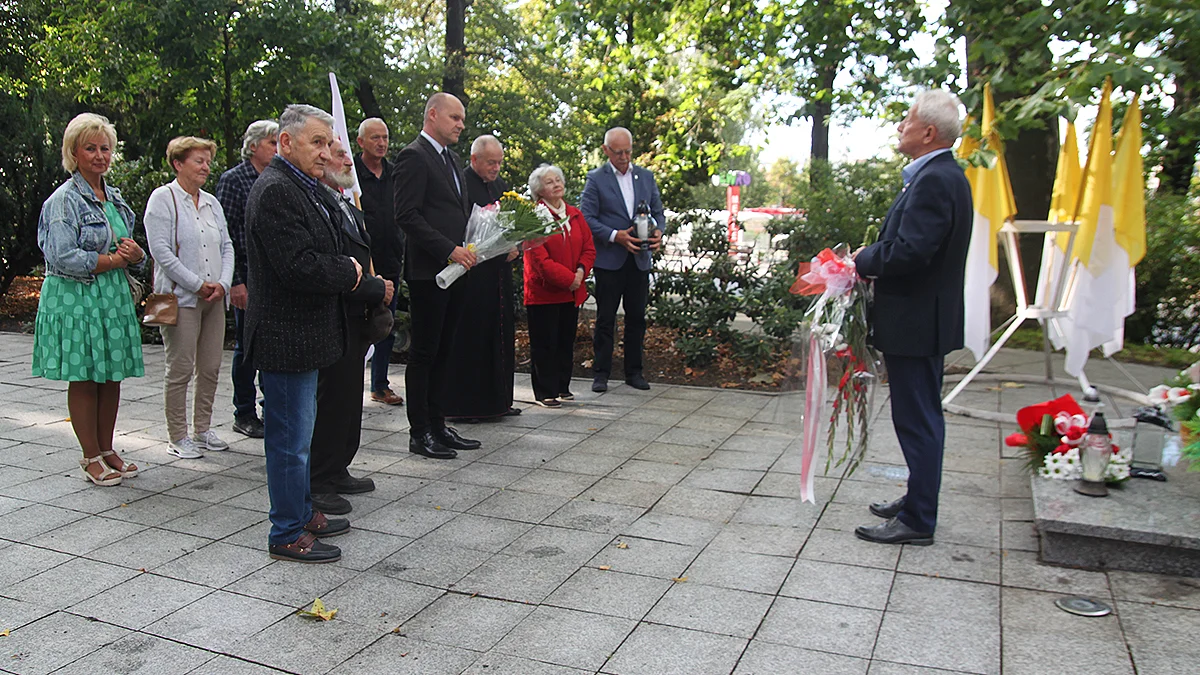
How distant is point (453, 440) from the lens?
596cm

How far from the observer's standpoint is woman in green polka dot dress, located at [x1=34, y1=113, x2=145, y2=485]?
4922 millimetres

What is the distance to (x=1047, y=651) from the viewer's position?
3301 mm

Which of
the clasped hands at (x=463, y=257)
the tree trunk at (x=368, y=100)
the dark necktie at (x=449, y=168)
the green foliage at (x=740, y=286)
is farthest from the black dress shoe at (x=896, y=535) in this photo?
the tree trunk at (x=368, y=100)

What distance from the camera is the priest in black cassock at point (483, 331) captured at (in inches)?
256

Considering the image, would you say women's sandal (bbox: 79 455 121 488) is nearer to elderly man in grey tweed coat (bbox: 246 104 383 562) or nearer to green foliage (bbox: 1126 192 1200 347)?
elderly man in grey tweed coat (bbox: 246 104 383 562)

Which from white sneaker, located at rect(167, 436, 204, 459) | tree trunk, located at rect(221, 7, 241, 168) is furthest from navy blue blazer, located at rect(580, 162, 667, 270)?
tree trunk, located at rect(221, 7, 241, 168)

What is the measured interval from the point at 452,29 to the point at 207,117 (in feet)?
13.8

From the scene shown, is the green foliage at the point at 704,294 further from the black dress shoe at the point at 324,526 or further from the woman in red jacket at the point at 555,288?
the black dress shoe at the point at 324,526

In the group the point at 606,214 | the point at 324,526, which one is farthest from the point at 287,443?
the point at 606,214

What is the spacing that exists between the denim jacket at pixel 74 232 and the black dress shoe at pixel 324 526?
5.94ft

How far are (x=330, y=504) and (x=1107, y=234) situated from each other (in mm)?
5315

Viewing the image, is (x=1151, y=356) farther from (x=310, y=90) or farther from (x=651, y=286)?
(x=310, y=90)

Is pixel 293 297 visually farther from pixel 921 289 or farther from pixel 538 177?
pixel 538 177

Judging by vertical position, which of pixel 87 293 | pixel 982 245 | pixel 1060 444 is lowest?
pixel 1060 444
